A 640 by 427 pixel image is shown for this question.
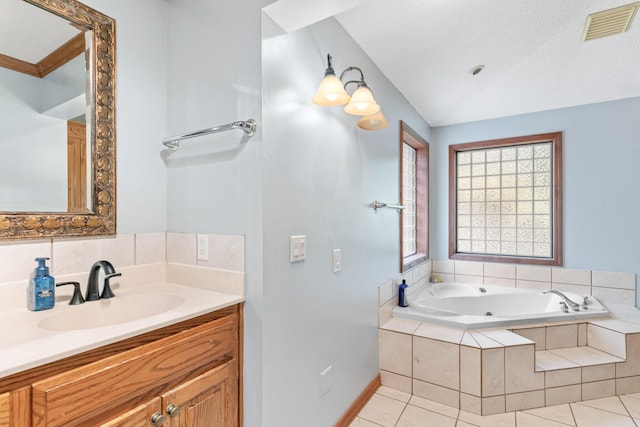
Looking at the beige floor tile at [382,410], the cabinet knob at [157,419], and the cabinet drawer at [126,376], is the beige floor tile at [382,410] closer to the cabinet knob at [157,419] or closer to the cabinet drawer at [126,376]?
the cabinet drawer at [126,376]

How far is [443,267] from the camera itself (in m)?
3.61

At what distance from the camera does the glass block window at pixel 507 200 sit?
3.22m

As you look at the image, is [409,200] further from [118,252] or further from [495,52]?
[118,252]

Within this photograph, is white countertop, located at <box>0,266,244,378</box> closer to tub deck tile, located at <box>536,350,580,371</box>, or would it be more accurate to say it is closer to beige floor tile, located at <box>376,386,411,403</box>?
beige floor tile, located at <box>376,386,411,403</box>

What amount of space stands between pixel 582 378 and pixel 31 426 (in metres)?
2.93

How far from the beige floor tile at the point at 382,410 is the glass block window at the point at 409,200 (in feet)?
4.94

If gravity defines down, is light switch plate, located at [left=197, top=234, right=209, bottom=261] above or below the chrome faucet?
above

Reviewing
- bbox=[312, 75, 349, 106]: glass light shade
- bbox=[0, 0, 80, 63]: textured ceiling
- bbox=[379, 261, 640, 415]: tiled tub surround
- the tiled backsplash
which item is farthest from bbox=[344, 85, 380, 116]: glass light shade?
bbox=[379, 261, 640, 415]: tiled tub surround

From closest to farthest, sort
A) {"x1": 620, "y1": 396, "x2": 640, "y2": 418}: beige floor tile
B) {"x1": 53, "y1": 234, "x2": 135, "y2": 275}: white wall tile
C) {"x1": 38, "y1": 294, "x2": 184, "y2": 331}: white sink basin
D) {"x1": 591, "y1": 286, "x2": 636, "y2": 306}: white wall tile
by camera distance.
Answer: {"x1": 38, "y1": 294, "x2": 184, "y2": 331}: white sink basin < {"x1": 53, "y1": 234, "x2": 135, "y2": 275}: white wall tile < {"x1": 620, "y1": 396, "x2": 640, "y2": 418}: beige floor tile < {"x1": 591, "y1": 286, "x2": 636, "y2": 306}: white wall tile

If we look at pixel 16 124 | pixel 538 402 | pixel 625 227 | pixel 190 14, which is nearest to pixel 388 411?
pixel 538 402

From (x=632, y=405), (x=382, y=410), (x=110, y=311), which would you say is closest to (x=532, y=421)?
(x=632, y=405)

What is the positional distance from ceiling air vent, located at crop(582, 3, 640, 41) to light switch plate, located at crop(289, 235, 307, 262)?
2.23m

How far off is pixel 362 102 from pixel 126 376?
4.80 ft

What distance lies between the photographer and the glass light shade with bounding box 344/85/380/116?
158 centimetres
